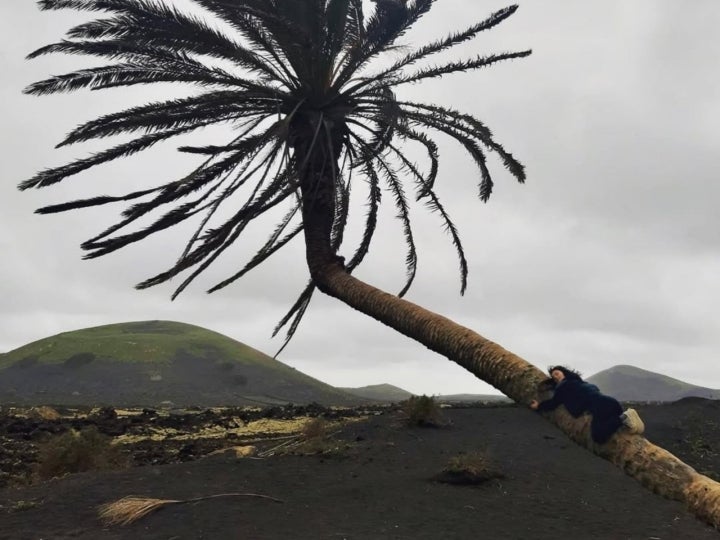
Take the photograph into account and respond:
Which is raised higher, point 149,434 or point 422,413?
point 422,413

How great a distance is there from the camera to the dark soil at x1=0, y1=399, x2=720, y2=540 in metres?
7.76

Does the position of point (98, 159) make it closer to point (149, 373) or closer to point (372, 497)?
point (372, 497)

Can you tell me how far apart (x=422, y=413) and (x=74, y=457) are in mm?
8130

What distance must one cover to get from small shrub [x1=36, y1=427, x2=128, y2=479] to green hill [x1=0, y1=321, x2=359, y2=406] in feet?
118

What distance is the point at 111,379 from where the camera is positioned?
182ft

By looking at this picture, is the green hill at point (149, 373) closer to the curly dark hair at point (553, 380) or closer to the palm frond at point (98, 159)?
the palm frond at point (98, 159)

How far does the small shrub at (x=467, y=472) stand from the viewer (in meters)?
10.5

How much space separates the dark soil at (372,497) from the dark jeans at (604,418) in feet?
14.8

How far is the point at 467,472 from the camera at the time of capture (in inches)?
413

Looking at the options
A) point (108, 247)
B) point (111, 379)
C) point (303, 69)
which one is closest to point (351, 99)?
point (303, 69)

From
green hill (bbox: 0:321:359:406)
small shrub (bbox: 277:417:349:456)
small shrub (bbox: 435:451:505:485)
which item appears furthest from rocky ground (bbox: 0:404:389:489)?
green hill (bbox: 0:321:359:406)

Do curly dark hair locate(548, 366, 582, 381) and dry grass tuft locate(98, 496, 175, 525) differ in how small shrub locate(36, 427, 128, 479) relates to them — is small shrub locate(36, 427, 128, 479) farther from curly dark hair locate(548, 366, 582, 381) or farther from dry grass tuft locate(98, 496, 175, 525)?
curly dark hair locate(548, 366, 582, 381)

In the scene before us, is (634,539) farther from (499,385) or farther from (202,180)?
(202,180)

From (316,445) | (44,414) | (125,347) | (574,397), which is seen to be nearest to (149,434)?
(44,414)
